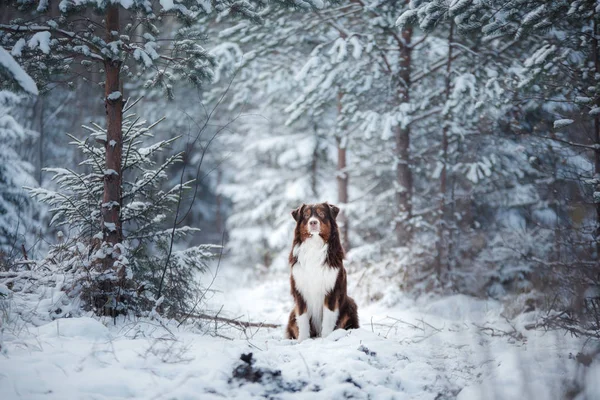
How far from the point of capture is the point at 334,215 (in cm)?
559

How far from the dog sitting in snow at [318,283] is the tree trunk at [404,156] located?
172 inches

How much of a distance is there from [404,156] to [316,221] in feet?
17.0

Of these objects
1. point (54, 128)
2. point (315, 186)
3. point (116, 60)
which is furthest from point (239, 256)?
point (116, 60)

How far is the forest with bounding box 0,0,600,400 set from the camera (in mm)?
3234

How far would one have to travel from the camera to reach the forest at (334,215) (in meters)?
3.23

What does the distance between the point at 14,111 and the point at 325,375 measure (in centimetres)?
1048

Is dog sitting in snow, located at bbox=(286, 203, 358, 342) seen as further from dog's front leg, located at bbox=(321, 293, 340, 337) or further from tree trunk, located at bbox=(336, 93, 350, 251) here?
tree trunk, located at bbox=(336, 93, 350, 251)

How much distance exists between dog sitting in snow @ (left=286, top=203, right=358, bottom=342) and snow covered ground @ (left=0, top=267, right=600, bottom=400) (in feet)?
2.08

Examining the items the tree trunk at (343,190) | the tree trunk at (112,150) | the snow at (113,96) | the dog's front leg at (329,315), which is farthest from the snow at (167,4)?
the tree trunk at (343,190)

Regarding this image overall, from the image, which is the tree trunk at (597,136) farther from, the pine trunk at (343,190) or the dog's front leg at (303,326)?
the pine trunk at (343,190)

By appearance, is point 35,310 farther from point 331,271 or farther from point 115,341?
point 331,271

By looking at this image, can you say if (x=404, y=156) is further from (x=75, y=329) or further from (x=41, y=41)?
(x=75, y=329)

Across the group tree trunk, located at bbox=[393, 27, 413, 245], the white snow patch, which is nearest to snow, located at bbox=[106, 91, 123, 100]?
the white snow patch

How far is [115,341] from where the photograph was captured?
3.44 metres
